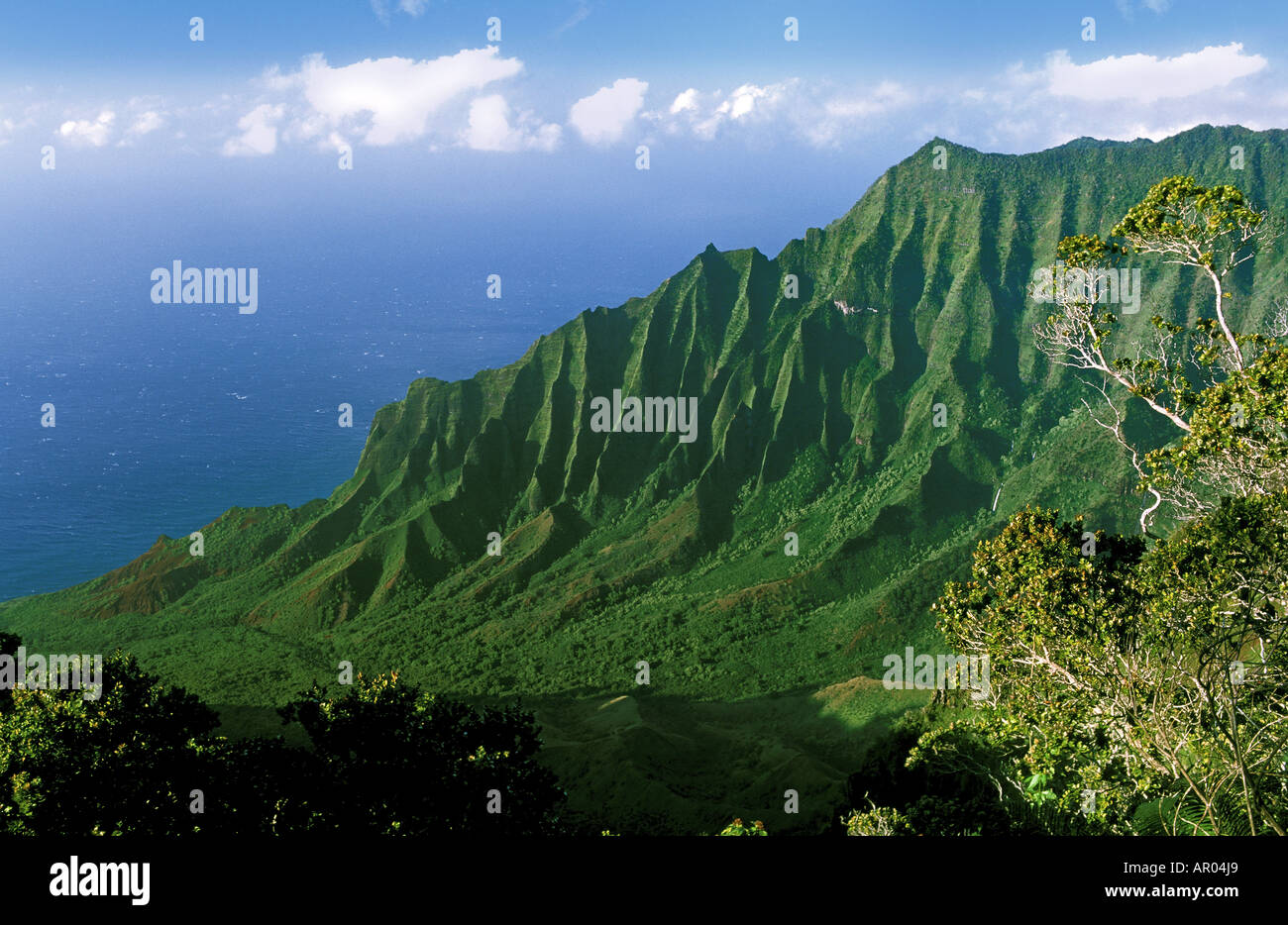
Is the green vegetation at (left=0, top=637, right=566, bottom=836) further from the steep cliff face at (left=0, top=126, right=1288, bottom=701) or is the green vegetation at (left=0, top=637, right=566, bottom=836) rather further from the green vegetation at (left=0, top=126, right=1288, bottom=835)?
the steep cliff face at (left=0, top=126, right=1288, bottom=701)

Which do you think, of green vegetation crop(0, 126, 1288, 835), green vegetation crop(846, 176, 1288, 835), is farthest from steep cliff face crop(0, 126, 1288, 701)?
green vegetation crop(846, 176, 1288, 835)

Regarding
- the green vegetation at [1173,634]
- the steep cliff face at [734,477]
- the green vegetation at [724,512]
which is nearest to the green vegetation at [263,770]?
the green vegetation at [1173,634]

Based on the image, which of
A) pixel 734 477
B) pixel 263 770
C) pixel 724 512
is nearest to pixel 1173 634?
pixel 263 770

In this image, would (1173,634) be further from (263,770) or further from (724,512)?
(724,512)

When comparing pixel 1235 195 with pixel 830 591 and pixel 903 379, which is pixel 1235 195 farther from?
pixel 903 379

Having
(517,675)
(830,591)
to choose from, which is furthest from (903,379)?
(517,675)

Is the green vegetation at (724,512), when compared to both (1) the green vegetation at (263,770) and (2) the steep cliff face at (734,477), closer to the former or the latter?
(2) the steep cliff face at (734,477)
